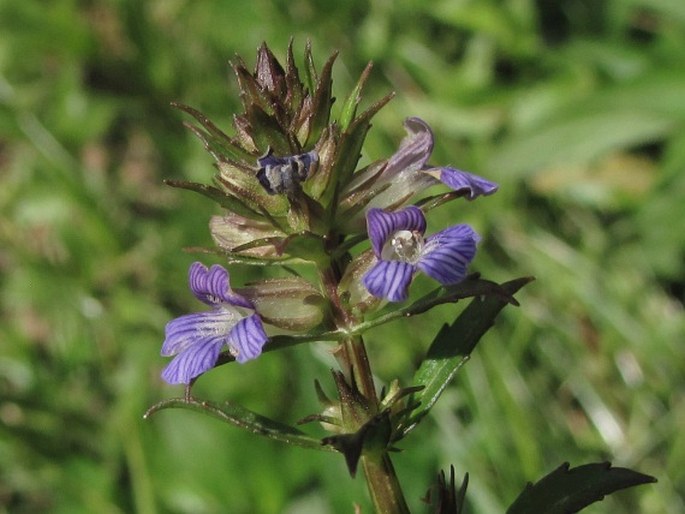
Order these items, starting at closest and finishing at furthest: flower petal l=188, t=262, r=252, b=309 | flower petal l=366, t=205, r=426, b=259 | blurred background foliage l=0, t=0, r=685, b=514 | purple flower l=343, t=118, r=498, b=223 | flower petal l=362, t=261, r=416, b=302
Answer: flower petal l=362, t=261, r=416, b=302
flower petal l=366, t=205, r=426, b=259
flower petal l=188, t=262, r=252, b=309
purple flower l=343, t=118, r=498, b=223
blurred background foliage l=0, t=0, r=685, b=514

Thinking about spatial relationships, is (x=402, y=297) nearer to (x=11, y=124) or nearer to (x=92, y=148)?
(x=11, y=124)

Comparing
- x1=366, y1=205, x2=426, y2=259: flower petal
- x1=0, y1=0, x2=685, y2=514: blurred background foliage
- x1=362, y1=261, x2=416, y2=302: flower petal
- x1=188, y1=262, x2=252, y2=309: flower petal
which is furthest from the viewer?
x1=0, y1=0, x2=685, y2=514: blurred background foliage

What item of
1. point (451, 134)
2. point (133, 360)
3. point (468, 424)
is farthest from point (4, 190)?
point (468, 424)

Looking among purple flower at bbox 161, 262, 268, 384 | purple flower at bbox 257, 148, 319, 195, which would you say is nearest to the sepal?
purple flower at bbox 161, 262, 268, 384

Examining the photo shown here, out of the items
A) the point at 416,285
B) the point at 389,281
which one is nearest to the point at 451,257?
the point at 389,281

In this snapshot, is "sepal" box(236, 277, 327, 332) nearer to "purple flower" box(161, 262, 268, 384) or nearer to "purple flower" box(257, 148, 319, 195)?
"purple flower" box(161, 262, 268, 384)

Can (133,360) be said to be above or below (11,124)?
below
